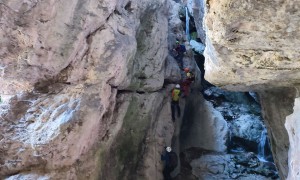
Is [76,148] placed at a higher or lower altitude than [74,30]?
lower

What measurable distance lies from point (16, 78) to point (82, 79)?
1757 mm

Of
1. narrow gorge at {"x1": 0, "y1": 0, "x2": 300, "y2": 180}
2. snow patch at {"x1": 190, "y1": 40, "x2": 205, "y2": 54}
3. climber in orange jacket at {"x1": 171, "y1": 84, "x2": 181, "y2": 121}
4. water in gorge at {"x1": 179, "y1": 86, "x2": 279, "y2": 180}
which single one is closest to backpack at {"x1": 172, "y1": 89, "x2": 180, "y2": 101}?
climber in orange jacket at {"x1": 171, "y1": 84, "x2": 181, "y2": 121}

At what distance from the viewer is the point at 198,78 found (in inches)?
582

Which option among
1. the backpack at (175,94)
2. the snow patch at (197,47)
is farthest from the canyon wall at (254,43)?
the snow patch at (197,47)

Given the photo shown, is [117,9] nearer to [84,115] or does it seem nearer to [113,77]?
[113,77]

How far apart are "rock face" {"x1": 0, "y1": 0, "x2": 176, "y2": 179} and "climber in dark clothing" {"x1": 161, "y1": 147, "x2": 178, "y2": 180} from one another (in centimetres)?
85

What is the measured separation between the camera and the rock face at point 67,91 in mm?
6965

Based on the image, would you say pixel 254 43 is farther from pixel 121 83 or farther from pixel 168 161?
pixel 168 161

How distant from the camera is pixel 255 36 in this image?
149 inches

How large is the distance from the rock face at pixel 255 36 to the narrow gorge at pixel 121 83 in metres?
0.01

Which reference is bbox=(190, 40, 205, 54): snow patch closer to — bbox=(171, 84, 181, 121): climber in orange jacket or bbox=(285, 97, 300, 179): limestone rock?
bbox=(171, 84, 181, 121): climber in orange jacket

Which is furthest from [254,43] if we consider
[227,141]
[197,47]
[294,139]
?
[197,47]

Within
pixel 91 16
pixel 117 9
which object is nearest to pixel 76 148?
→ pixel 91 16

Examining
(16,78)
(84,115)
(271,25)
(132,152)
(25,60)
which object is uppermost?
(271,25)
